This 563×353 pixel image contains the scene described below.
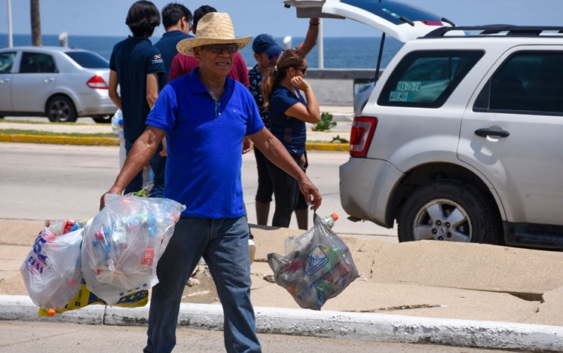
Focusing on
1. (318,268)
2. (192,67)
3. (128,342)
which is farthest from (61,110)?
(318,268)

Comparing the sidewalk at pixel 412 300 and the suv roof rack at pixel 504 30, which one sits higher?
the suv roof rack at pixel 504 30

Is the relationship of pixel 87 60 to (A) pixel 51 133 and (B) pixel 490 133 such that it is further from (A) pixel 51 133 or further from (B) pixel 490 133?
(B) pixel 490 133

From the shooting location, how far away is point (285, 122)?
629 cm

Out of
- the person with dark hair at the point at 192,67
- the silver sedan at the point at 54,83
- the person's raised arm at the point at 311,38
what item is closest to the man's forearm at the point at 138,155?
the person with dark hair at the point at 192,67

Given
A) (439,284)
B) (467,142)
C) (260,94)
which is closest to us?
(439,284)

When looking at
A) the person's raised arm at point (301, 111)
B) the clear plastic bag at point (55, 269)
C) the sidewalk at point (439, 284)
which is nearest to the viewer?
the clear plastic bag at point (55, 269)

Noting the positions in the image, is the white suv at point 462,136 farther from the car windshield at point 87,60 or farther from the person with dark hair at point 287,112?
the car windshield at point 87,60

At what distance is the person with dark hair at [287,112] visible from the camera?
616cm

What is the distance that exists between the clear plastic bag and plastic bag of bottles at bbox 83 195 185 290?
97mm

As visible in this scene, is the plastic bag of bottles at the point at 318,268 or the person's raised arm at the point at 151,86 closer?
the plastic bag of bottles at the point at 318,268

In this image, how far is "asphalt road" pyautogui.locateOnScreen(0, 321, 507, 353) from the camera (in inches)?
171

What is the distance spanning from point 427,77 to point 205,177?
3150 mm

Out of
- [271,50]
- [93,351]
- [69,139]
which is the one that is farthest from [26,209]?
[69,139]

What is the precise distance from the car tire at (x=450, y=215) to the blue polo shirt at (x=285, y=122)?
42.0 inches
